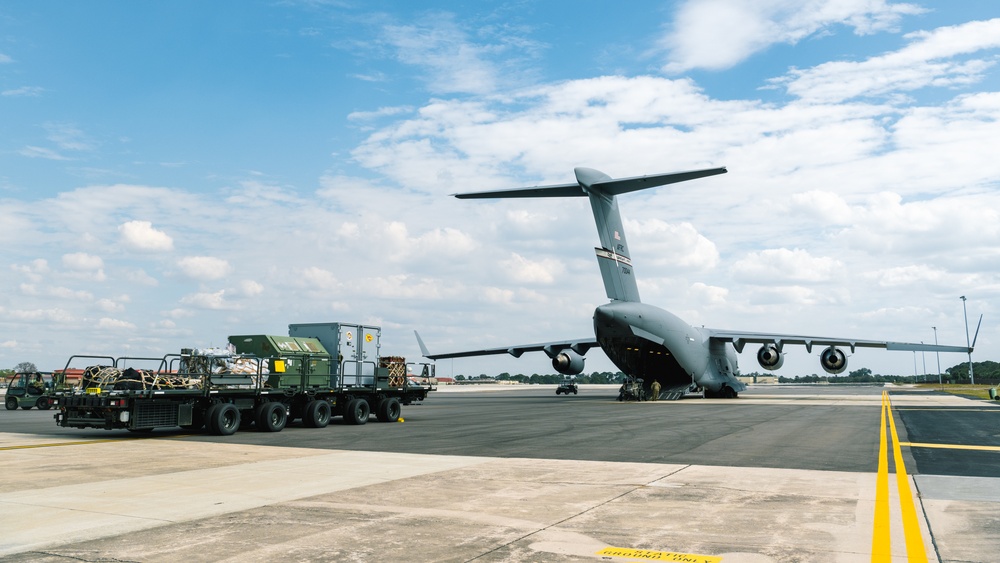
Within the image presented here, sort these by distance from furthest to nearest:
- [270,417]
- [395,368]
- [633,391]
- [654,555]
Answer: [633,391], [395,368], [270,417], [654,555]

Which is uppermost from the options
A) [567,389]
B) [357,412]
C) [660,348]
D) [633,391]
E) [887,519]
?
[660,348]

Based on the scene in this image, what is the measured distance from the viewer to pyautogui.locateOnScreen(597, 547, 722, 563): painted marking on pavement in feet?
19.7

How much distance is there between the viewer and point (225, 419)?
1797cm

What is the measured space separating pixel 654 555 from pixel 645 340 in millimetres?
32263

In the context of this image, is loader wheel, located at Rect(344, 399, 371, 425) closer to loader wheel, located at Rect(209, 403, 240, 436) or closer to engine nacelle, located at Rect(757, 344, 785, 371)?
loader wheel, located at Rect(209, 403, 240, 436)

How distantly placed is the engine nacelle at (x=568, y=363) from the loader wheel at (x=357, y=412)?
2330 centimetres

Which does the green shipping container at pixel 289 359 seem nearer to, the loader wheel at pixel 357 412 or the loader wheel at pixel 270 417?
the loader wheel at pixel 270 417

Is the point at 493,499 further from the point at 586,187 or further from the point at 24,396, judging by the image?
the point at 24,396

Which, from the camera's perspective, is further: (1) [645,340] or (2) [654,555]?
(1) [645,340]

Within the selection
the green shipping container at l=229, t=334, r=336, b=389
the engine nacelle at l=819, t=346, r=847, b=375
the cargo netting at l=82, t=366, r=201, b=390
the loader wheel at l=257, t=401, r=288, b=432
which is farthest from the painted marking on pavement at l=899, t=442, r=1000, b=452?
the engine nacelle at l=819, t=346, r=847, b=375

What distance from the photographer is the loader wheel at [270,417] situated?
18.9m

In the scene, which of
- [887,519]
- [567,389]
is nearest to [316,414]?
[887,519]

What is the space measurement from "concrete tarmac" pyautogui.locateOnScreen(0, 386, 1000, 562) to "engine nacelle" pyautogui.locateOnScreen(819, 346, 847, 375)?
26.6 meters

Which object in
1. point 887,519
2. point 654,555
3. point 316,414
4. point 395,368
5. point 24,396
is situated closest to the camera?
point 654,555
